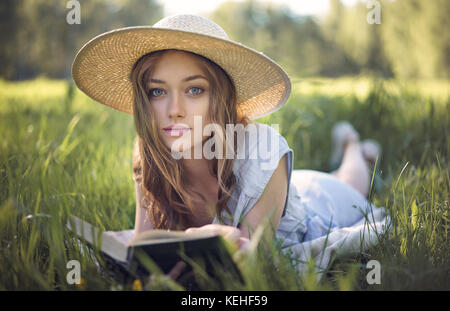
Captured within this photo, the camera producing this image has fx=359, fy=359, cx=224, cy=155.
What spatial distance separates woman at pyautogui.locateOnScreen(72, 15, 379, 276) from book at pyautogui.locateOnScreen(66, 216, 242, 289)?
14 centimetres

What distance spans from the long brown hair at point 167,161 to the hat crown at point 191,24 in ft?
0.36

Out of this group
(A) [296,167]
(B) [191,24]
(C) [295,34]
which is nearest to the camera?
A: (B) [191,24]

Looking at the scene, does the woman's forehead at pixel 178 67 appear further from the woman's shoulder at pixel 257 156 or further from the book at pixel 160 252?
the book at pixel 160 252

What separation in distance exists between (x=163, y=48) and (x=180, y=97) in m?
0.21

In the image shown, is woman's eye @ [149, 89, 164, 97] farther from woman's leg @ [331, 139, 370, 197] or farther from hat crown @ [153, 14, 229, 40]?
woman's leg @ [331, 139, 370, 197]

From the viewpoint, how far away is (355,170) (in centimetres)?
296

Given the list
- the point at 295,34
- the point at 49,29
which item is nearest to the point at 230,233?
the point at 49,29

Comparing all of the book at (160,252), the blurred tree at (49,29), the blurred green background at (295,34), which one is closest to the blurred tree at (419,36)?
the blurred green background at (295,34)

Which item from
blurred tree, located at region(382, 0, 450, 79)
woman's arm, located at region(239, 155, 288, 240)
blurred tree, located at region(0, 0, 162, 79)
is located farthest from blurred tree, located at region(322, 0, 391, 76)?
woman's arm, located at region(239, 155, 288, 240)

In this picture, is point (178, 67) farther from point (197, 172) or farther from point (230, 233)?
point (230, 233)

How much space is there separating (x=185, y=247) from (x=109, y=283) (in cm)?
36

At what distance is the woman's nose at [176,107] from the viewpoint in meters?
1.42

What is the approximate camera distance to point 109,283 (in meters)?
1.17

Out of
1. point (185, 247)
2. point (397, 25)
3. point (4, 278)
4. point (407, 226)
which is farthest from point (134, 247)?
point (397, 25)
